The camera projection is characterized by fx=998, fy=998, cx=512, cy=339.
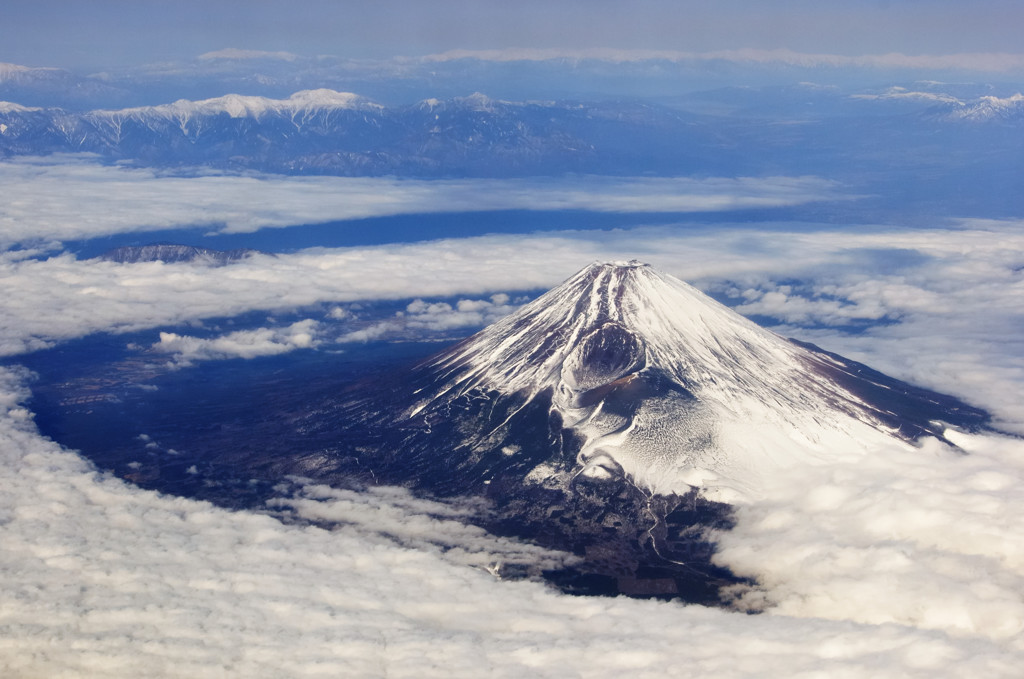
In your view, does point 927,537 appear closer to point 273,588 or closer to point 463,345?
point 273,588

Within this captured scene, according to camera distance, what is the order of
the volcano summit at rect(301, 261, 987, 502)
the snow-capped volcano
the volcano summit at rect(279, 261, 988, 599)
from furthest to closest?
the volcano summit at rect(301, 261, 987, 502), the snow-capped volcano, the volcano summit at rect(279, 261, 988, 599)

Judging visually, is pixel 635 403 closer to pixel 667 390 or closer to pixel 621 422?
pixel 621 422

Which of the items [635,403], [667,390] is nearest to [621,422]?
[635,403]

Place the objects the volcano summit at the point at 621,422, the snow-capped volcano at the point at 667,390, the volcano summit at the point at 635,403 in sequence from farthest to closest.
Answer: the volcano summit at the point at 635,403 < the snow-capped volcano at the point at 667,390 < the volcano summit at the point at 621,422

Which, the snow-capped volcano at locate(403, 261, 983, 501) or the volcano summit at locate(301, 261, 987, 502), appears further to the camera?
the volcano summit at locate(301, 261, 987, 502)

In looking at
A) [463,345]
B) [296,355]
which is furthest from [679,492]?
[296,355]

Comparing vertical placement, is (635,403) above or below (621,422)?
above
